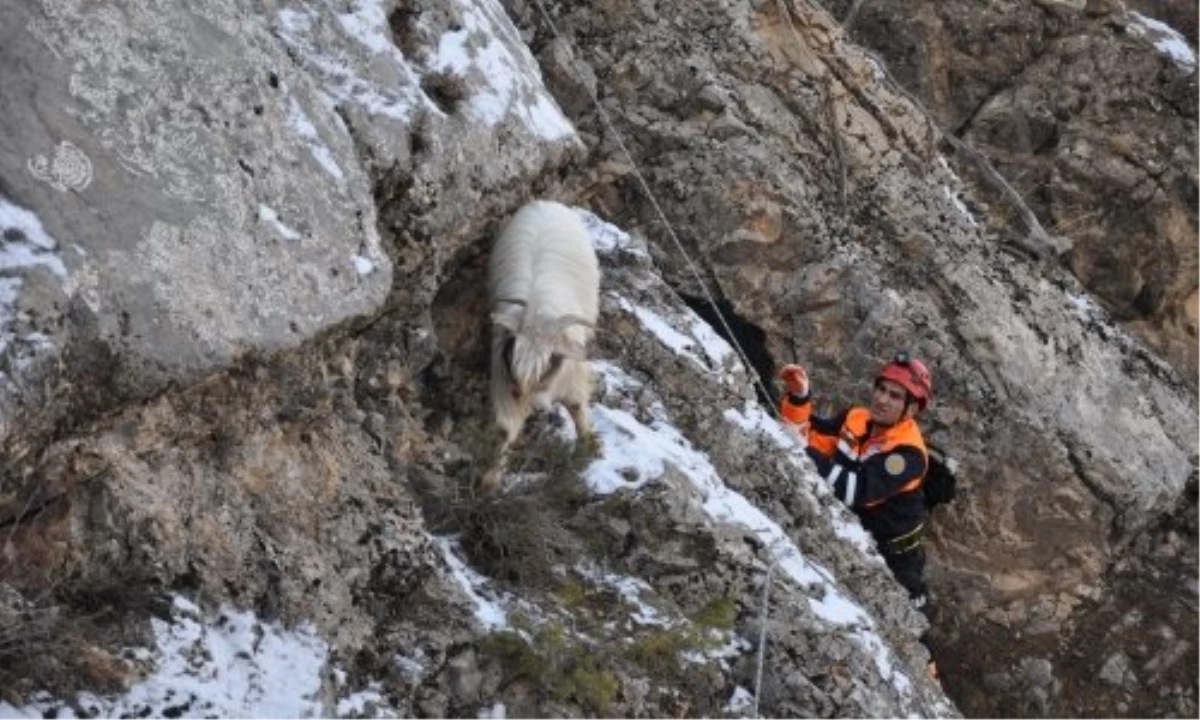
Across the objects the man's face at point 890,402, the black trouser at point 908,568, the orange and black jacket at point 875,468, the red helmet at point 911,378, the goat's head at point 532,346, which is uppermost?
the goat's head at point 532,346

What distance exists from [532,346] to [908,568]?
3663 mm

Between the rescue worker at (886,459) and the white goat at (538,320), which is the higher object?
the white goat at (538,320)

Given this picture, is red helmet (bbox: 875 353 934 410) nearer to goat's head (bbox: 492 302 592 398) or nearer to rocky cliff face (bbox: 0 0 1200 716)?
rocky cliff face (bbox: 0 0 1200 716)

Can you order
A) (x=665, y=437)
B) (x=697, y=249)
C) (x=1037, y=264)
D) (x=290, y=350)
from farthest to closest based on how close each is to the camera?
1. (x=1037, y=264)
2. (x=697, y=249)
3. (x=665, y=437)
4. (x=290, y=350)

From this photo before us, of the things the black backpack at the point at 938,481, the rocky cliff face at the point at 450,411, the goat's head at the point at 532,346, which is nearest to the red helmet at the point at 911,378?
the black backpack at the point at 938,481

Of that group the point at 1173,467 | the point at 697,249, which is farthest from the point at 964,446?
the point at 697,249

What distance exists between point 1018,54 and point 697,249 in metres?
4.76

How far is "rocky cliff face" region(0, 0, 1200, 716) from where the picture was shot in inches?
164

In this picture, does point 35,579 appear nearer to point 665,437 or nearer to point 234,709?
point 234,709

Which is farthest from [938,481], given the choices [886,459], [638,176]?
[638,176]

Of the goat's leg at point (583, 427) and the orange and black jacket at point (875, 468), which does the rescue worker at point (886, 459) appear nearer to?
the orange and black jacket at point (875, 468)

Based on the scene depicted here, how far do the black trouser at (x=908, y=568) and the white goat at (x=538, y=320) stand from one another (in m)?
2.94

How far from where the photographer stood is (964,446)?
33.8 ft

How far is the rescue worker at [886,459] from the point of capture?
26.7 feet
